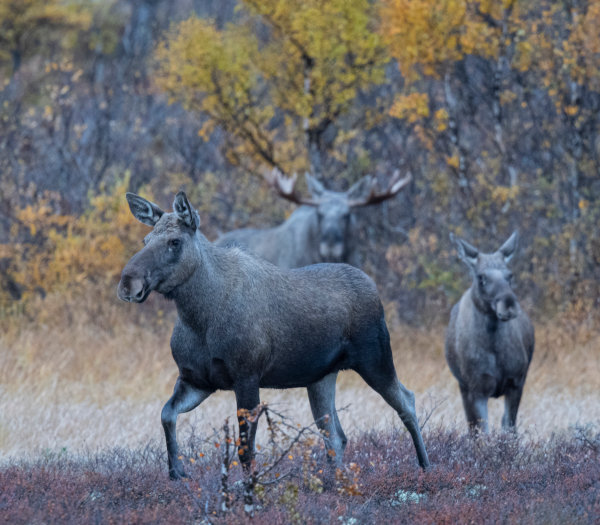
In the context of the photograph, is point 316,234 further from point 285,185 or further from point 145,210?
point 145,210

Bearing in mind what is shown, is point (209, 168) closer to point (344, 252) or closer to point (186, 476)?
point (344, 252)

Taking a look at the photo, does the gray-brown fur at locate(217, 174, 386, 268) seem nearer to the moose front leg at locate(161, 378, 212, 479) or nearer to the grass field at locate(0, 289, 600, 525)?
the grass field at locate(0, 289, 600, 525)

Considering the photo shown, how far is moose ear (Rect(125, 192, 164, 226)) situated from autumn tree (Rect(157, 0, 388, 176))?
8.83m

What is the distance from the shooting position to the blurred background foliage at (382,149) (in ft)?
46.0

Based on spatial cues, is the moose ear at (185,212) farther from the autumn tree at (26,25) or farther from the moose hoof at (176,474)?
the autumn tree at (26,25)

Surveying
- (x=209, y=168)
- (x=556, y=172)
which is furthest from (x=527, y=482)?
(x=209, y=168)

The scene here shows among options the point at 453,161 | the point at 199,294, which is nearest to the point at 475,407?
the point at 199,294

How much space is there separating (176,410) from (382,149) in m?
12.2

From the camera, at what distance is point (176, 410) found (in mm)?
6008

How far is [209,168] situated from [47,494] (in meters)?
13.6

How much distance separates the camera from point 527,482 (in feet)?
20.9

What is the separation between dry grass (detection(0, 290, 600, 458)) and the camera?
8.49 metres

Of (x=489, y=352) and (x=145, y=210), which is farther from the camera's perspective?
(x=489, y=352)

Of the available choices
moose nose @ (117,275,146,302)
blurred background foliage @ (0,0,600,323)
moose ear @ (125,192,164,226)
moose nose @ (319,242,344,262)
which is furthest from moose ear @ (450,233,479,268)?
moose nose @ (117,275,146,302)
